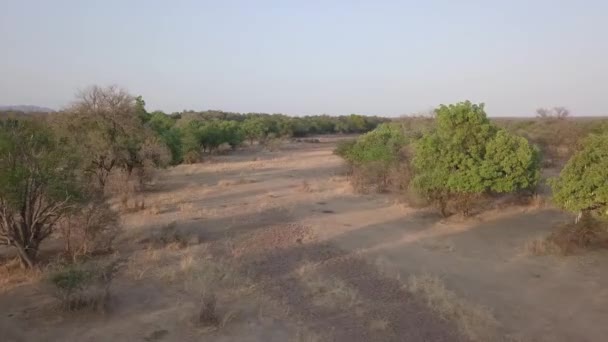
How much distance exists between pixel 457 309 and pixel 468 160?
856cm

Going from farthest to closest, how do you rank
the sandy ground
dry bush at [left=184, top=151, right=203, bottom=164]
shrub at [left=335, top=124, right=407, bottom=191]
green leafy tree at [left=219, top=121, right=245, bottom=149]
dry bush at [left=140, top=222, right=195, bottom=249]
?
1. green leafy tree at [left=219, top=121, right=245, bottom=149]
2. dry bush at [left=184, top=151, right=203, bottom=164]
3. shrub at [left=335, top=124, right=407, bottom=191]
4. dry bush at [left=140, top=222, right=195, bottom=249]
5. the sandy ground

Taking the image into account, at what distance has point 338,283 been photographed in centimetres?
1095

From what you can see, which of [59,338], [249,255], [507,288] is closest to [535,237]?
[507,288]

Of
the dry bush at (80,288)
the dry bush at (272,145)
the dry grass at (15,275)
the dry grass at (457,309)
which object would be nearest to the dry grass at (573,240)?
the dry grass at (457,309)

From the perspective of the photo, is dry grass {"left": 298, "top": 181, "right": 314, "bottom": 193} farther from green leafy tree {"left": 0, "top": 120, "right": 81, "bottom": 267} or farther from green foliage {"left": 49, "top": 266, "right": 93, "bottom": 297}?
→ green foliage {"left": 49, "top": 266, "right": 93, "bottom": 297}

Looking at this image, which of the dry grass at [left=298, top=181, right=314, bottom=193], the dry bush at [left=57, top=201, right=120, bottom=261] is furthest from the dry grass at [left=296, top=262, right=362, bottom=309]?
the dry grass at [left=298, top=181, right=314, bottom=193]

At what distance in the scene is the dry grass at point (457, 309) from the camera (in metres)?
8.52

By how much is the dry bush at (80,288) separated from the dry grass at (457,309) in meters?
5.74

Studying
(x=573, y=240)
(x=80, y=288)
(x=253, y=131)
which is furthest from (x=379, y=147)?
(x=253, y=131)

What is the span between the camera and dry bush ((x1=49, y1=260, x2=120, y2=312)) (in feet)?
30.1

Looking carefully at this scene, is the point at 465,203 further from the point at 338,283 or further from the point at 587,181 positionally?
the point at 338,283

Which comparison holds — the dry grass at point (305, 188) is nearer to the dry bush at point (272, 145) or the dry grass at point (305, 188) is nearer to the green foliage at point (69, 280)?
the green foliage at point (69, 280)

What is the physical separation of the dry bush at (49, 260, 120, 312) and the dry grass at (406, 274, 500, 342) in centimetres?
574

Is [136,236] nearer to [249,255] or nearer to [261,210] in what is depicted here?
[249,255]
